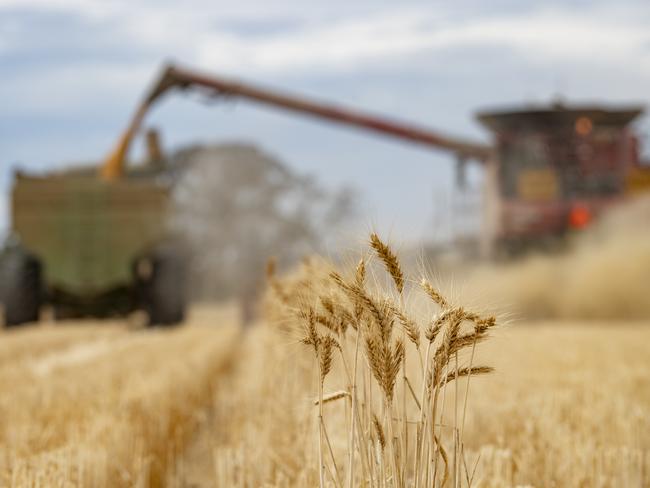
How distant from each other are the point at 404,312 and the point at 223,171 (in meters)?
27.6

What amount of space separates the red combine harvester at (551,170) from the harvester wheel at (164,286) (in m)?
1.58

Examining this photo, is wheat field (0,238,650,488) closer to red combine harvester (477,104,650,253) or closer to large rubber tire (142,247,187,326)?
large rubber tire (142,247,187,326)

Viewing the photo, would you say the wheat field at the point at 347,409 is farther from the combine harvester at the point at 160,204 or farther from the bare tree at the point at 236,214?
the bare tree at the point at 236,214

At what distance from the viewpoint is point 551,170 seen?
14477 millimetres

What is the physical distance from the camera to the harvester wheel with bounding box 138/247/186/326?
12.8 meters

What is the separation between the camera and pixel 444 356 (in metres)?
2.11

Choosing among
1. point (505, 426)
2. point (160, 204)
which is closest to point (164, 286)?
point (160, 204)

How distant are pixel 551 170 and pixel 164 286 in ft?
19.5

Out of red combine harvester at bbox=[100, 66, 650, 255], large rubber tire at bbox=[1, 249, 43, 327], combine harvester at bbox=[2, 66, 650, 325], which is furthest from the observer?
red combine harvester at bbox=[100, 66, 650, 255]

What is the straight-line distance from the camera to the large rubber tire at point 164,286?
42.1 feet

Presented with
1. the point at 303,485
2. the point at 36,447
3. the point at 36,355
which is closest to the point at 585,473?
the point at 303,485

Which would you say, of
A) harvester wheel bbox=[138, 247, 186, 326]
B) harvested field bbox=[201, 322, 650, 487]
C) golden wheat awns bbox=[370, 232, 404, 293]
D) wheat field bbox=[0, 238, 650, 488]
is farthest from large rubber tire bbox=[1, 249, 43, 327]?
golden wheat awns bbox=[370, 232, 404, 293]

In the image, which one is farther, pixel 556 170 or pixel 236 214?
pixel 236 214

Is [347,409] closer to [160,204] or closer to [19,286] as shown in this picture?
[160,204]
